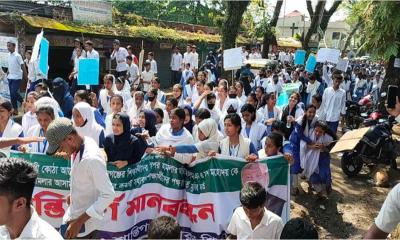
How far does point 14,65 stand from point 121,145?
302 inches

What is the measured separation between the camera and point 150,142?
16.0 feet

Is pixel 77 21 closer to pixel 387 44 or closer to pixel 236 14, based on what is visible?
pixel 236 14

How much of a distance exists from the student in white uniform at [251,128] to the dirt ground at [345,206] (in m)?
1.21

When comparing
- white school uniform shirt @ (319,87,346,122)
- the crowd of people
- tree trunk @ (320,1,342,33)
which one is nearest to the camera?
the crowd of people

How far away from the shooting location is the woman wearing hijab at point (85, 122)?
14.8 feet

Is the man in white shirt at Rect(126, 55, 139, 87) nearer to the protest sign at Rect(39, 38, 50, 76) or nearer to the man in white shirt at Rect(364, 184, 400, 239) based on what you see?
the protest sign at Rect(39, 38, 50, 76)

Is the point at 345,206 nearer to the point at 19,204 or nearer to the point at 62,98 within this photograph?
the point at 62,98

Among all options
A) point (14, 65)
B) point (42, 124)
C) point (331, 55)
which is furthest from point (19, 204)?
point (331, 55)

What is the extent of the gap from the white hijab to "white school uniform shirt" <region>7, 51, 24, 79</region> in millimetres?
6921

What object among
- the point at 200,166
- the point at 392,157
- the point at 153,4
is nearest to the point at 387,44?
the point at 392,157

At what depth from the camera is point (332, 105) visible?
908 centimetres

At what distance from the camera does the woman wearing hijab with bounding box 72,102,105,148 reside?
4.50 metres

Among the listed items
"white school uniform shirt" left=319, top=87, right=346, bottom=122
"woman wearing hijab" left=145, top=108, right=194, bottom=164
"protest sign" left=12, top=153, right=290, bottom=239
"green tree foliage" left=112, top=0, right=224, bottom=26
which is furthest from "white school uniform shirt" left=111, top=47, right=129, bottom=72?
"green tree foliage" left=112, top=0, right=224, bottom=26

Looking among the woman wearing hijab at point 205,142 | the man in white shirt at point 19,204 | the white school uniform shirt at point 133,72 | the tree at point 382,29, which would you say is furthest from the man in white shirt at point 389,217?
the white school uniform shirt at point 133,72
